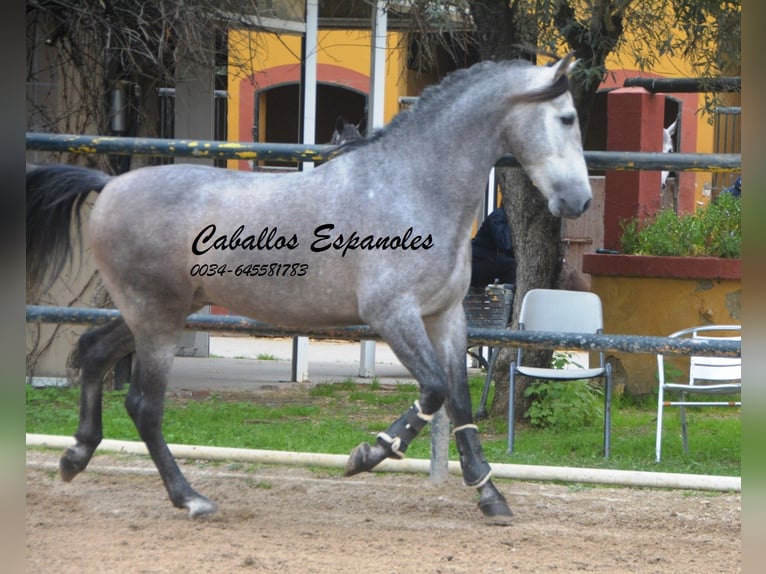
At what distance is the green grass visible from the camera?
20.6 feet

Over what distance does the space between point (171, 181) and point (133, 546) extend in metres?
1.45

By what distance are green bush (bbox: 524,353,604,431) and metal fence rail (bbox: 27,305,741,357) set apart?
298 centimetres

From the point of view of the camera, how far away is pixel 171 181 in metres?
4.21

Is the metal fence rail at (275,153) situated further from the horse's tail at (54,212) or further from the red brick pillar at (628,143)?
the red brick pillar at (628,143)

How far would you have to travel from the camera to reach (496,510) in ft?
13.8

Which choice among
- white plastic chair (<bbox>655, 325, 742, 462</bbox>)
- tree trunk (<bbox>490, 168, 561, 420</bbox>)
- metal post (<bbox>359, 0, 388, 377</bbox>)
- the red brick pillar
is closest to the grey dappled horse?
white plastic chair (<bbox>655, 325, 742, 462</bbox>)

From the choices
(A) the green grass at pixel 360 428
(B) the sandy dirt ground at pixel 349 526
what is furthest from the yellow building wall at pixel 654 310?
(B) the sandy dirt ground at pixel 349 526

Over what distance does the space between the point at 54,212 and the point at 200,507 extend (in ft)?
4.57

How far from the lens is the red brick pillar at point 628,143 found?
9633 mm

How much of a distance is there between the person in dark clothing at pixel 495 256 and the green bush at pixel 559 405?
72.6 inches

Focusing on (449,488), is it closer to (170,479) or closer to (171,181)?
(170,479)

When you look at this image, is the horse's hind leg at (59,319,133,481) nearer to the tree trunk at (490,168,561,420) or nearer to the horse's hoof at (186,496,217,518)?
the horse's hoof at (186,496,217,518)

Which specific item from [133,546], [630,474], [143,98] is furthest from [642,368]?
[133,546]

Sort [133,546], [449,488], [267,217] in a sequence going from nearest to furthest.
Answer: [133,546] → [267,217] → [449,488]
